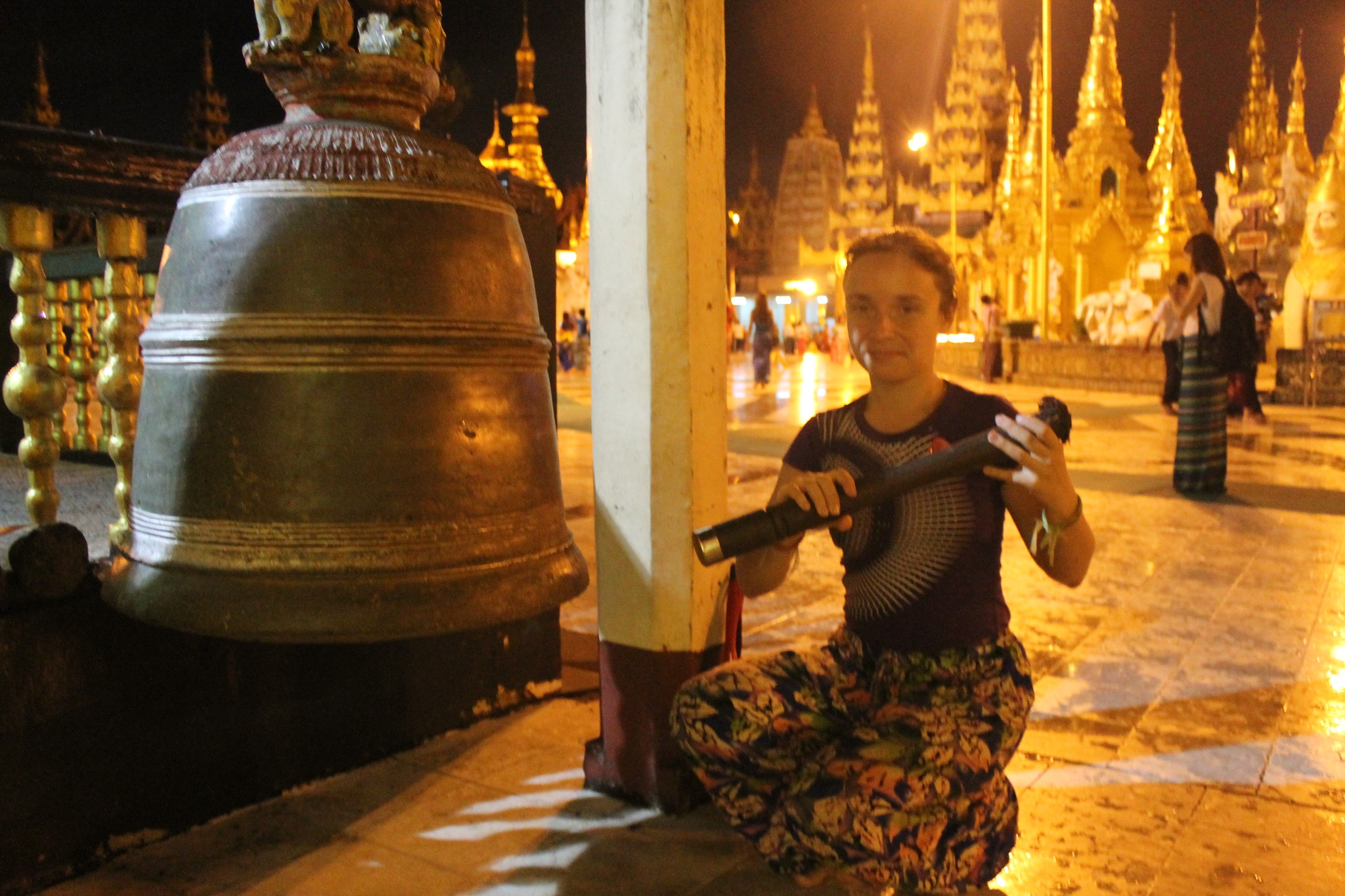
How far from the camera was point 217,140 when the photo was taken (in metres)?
12.9

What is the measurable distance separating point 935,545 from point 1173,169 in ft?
132

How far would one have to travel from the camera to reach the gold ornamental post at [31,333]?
7.55 feet

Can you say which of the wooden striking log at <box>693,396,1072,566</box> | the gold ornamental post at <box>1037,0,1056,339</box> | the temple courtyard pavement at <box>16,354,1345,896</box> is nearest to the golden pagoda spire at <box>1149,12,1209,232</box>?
the gold ornamental post at <box>1037,0,1056,339</box>

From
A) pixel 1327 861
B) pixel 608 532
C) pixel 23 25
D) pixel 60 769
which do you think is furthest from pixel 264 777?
pixel 23 25

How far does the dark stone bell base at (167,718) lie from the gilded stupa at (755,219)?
6633cm

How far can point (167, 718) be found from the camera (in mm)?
2621

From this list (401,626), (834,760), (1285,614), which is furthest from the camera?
(1285,614)

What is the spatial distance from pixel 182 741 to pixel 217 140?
11924 mm

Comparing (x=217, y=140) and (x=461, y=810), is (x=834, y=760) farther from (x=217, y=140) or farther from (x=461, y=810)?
(x=217, y=140)

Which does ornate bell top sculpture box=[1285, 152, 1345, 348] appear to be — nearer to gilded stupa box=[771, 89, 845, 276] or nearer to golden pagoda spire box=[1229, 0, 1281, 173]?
golden pagoda spire box=[1229, 0, 1281, 173]

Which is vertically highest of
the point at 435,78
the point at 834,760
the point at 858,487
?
the point at 435,78

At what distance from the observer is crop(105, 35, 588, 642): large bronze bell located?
1659 millimetres

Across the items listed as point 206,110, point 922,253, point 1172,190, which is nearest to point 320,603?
point 922,253

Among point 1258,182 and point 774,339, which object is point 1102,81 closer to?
point 1258,182
